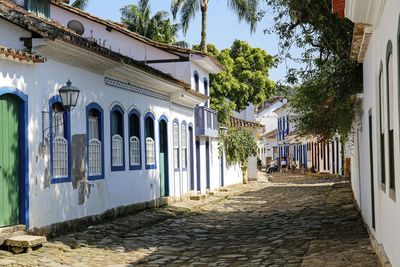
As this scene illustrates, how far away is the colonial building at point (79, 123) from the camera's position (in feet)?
32.0

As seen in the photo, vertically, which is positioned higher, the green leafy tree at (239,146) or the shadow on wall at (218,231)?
the green leafy tree at (239,146)

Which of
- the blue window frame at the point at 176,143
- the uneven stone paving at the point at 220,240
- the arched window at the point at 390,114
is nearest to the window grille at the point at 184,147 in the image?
the blue window frame at the point at 176,143

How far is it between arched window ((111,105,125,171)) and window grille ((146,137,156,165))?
6.19 ft

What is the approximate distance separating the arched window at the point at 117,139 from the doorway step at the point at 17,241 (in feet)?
14.6

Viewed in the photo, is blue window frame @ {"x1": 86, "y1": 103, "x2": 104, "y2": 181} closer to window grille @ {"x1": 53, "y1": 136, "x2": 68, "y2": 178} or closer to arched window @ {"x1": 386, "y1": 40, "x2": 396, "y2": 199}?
window grille @ {"x1": 53, "y1": 136, "x2": 68, "y2": 178}

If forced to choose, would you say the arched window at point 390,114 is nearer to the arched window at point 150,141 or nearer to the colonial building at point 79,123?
the colonial building at point 79,123

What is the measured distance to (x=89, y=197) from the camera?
1231cm

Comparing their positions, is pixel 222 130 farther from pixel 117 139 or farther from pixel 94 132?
pixel 94 132

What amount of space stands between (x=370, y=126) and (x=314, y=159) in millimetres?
33853

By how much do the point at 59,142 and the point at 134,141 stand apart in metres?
4.14

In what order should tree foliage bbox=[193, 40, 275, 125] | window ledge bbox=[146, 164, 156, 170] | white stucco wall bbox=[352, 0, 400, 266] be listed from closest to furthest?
white stucco wall bbox=[352, 0, 400, 266]
window ledge bbox=[146, 164, 156, 170]
tree foliage bbox=[193, 40, 275, 125]

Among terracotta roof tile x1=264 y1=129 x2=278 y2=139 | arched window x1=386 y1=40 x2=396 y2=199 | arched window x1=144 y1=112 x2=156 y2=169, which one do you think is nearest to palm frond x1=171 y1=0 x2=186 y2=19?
arched window x1=144 y1=112 x2=156 y2=169

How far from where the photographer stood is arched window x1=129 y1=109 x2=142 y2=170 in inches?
589

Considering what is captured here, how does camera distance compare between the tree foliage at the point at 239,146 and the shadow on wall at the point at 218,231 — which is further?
the tree foliage at the point at 239,146
